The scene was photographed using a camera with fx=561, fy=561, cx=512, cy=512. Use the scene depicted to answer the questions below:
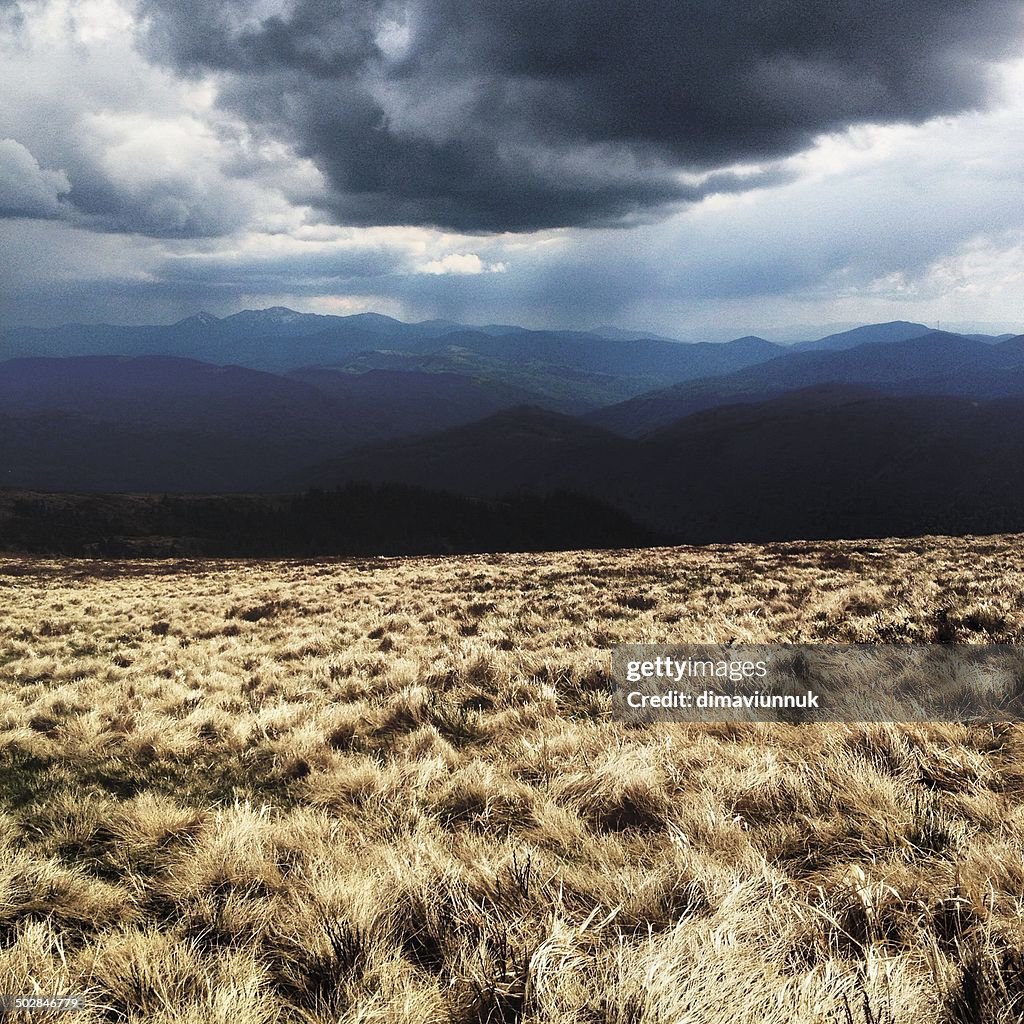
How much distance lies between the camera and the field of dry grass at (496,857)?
211cm

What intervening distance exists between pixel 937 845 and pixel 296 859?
3.52m

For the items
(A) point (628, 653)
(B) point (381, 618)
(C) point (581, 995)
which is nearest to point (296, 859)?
(C) point (581, 995)

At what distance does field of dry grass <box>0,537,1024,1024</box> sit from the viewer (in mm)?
2111

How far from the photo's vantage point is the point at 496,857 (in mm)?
3127

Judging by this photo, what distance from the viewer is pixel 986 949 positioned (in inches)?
84.7

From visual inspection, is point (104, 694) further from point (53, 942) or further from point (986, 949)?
point (986, 949)

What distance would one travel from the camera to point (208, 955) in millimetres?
2488

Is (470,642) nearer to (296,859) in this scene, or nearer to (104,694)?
(104,694)

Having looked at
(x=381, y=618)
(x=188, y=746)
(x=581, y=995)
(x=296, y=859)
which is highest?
(x=581, y=995)

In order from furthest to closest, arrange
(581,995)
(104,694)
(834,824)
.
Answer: (104,694) < (834,824) < (581,995)

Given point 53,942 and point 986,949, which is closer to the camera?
point 986,949

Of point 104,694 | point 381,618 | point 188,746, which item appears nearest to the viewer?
point 188,746

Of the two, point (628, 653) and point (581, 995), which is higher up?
point (581, 995)

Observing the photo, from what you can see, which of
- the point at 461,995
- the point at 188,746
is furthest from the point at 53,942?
the point at 188,746
